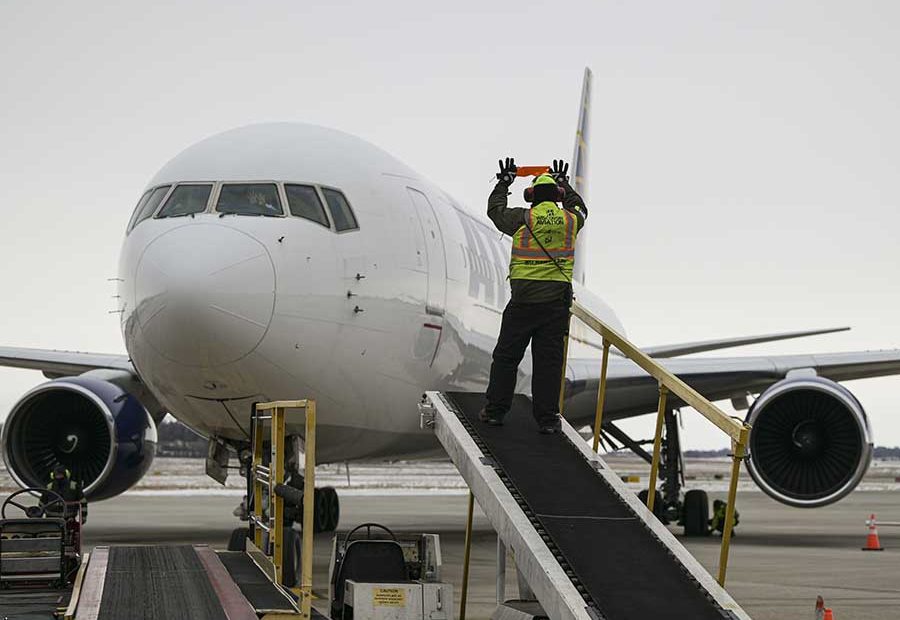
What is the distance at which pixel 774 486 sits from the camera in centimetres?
1235

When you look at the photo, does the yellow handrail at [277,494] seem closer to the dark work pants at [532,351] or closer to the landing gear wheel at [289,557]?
the landing gear wheel at [289,557]

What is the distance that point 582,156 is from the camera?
75.6 ft

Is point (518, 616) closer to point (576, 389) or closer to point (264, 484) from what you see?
point (264, 484)

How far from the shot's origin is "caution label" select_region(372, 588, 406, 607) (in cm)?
626

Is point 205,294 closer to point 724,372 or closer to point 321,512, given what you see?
point 724,372

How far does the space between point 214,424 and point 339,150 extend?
2.42 metres

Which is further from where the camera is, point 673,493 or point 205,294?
point 673,493

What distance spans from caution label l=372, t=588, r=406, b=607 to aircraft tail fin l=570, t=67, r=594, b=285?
1460cm

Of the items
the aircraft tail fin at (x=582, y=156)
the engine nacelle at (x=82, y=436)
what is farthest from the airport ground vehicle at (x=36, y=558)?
the aircraft tail fin at (x=582, y=156)

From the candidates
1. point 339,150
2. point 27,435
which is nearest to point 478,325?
point 339,150

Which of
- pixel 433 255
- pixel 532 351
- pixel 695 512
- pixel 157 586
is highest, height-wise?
pixel 433 255

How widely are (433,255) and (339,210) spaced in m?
1.20

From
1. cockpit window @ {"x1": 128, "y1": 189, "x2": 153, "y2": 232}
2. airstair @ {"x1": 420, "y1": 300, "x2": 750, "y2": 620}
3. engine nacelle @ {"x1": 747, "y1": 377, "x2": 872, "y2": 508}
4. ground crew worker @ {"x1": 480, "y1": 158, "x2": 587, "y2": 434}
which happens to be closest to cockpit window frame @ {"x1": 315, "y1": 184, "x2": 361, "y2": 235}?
cockpit window @ {"x1": 128, "y1": 189, "x2": 153, "y2": 232}

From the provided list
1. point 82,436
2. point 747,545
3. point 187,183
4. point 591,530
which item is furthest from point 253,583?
point 747,545
